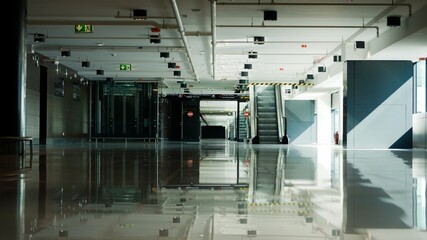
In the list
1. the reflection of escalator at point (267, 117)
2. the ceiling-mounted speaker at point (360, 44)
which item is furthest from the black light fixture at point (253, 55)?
the reflection of escalator at point (267, 117)

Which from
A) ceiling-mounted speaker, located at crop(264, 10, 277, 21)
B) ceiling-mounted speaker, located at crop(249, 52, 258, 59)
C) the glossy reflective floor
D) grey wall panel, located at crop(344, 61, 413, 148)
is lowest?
the glossy reflective floor

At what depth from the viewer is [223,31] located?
1997 centimetres

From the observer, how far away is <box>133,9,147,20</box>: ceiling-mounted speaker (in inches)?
661

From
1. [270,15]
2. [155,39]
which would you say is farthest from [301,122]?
[270,15]

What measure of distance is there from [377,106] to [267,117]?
40.0 feet

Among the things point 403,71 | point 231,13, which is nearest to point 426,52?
point 403,71

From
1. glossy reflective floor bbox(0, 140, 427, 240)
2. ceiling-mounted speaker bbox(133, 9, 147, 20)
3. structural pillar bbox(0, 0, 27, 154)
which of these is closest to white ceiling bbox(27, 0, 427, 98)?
ceiling-mounted speaker bbox(133, 9, 147, 20)

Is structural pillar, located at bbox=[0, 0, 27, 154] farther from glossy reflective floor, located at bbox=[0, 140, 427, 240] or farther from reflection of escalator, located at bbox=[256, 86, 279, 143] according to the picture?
reflection of escalator, located at bbox=[256, 86, 279, 143]

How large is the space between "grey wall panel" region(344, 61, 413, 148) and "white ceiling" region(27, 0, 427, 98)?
52.1 inches

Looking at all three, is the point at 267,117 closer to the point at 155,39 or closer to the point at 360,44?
the point at 360,44

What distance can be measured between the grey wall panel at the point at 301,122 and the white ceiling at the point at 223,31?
13584mm

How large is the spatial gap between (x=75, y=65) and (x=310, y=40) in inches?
587

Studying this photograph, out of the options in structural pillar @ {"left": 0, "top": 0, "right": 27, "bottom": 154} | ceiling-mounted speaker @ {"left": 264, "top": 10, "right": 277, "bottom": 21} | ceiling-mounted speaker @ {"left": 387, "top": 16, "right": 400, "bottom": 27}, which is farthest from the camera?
ceiling-mounted speaker @ {"left": 387, "top": 16, "right": 400, "bottom": 27}

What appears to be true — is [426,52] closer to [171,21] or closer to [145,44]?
[171,21]
